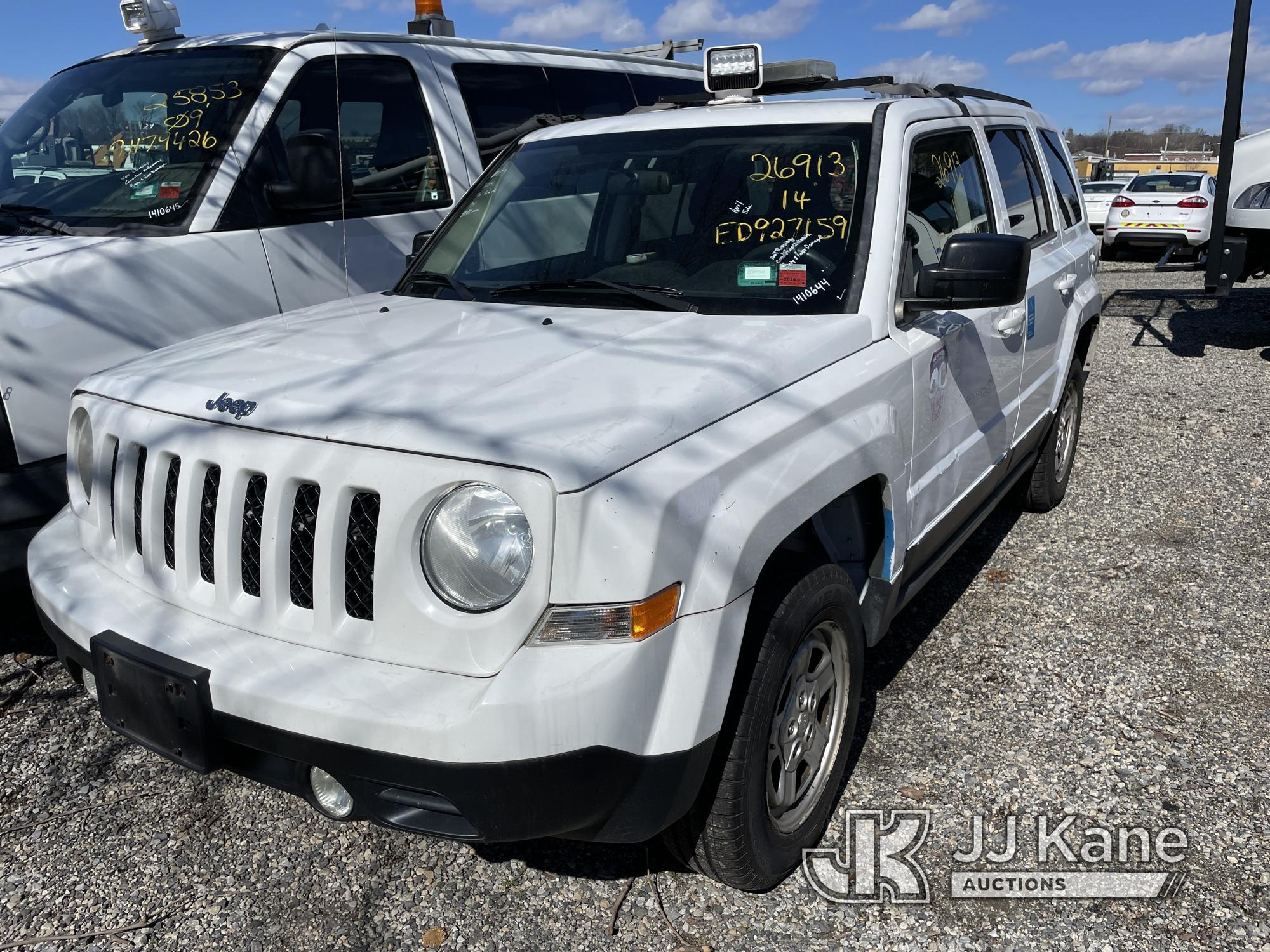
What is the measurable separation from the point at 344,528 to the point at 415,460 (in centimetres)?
21

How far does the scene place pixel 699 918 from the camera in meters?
2.54

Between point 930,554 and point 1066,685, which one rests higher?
point 930,554

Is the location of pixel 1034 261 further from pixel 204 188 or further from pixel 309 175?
pixel 204 188

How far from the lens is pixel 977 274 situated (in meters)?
2.86

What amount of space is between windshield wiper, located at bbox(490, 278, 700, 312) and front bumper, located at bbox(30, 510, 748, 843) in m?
1.12

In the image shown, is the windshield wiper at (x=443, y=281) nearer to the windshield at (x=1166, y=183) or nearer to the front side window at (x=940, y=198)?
the front side window at (x=940, y=198)

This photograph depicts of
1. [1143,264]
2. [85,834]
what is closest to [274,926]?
[85,834]

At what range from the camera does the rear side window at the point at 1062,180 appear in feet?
16.4

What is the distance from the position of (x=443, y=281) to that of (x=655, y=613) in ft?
6.09

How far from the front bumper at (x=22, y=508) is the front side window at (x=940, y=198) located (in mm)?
2828

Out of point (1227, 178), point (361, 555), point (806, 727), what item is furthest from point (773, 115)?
point (1227, 178)

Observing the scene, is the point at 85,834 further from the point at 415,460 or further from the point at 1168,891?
the point at 1168,891

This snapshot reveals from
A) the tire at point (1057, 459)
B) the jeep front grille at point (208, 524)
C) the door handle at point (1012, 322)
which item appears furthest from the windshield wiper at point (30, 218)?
the tire at point (1057, 459)

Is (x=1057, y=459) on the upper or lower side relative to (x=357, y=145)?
lower
